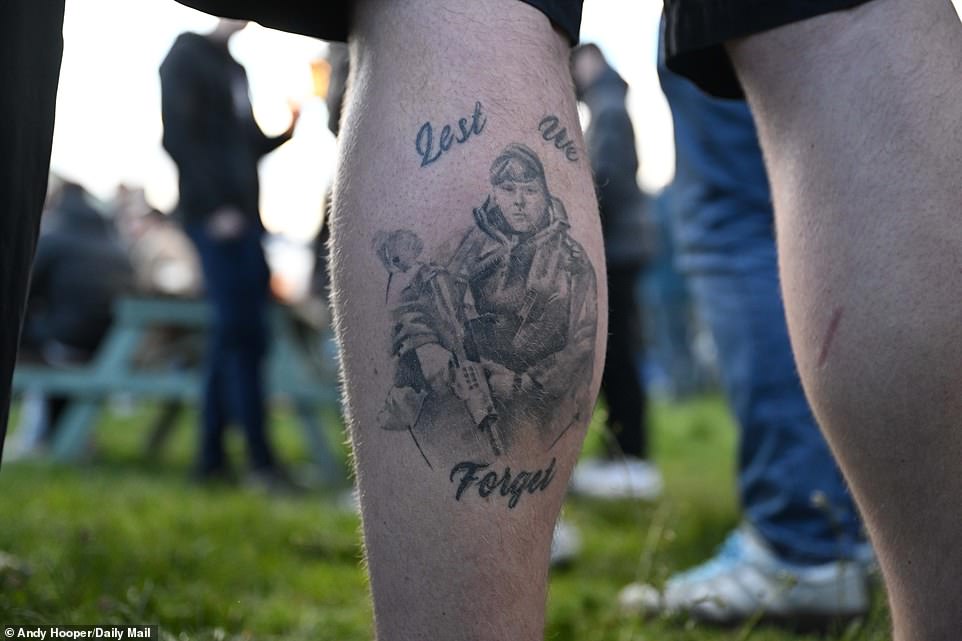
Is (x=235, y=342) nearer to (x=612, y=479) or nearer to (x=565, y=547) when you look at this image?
(x=612, y=479)

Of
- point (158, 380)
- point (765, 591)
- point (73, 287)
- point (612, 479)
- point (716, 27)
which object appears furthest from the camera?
point (73, 287)

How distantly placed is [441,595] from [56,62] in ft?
2.24

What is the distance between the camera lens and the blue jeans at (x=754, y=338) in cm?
223

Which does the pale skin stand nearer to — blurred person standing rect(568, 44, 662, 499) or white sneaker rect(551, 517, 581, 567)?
white sneaker rect(551, 517, 581, 567)

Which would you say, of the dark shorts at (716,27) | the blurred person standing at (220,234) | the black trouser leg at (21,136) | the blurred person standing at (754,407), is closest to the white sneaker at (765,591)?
the blurred person standing at (754,407)

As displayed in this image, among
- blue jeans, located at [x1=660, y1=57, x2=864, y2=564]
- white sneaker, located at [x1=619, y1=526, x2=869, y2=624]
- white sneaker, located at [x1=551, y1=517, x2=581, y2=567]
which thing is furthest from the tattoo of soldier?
white sneaker, located at [x1=551, y1=517, x2=581, y2=567]

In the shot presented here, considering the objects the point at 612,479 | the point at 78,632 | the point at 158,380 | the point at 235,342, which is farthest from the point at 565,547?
the point at 158,380

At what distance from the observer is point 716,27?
1.24 m

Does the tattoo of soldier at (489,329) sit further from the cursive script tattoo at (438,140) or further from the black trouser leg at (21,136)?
the black trouser leg at (21,136)

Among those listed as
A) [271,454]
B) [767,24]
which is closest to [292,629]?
[767,24]

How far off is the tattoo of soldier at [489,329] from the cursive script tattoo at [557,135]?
4cm

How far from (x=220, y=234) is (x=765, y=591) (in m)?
3.23

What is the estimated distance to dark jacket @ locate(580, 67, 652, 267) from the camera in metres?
4.53

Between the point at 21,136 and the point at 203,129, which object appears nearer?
the point at 21,136
